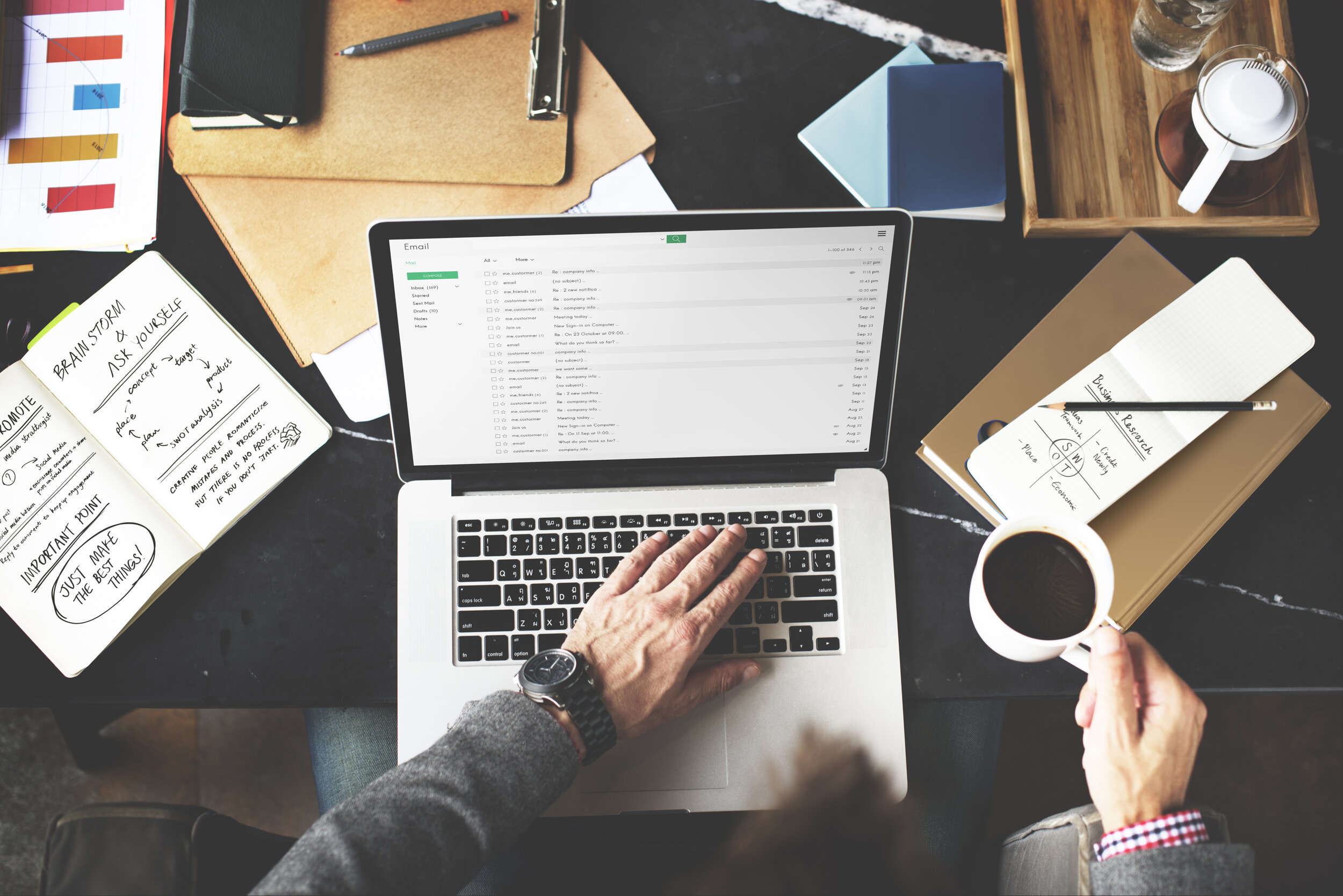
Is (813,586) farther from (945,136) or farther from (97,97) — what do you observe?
(97,97)

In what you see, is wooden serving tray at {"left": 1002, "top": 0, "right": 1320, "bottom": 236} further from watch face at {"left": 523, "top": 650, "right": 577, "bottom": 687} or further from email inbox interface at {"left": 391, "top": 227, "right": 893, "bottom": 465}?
watch face at {"left": 523, "top": 650, "right": 577, "bottom": 687}

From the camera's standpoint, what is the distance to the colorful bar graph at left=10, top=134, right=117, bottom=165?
0.97 meters

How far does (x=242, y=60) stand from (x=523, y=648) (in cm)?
70

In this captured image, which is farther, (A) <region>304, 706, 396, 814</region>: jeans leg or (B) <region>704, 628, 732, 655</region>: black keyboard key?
(A) <region>304, 706, 396, 814</region>: jeans leg

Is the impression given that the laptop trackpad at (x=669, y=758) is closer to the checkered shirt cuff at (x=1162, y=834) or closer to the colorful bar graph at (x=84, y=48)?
the checkered shirt cuff at (x=1162, y=834)

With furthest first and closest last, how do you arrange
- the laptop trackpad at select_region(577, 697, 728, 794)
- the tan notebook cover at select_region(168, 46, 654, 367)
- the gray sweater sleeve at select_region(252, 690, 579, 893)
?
1. the tan notebook cover at select_region(168, 46, 654, 367)
2. the laptop trackpad at select_region(577, 697, 728, 794)
3. the gray sweater sleeve at select_region(252, 690, 579, 893)

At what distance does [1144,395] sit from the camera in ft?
2.84

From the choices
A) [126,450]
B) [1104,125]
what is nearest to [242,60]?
[126,450]

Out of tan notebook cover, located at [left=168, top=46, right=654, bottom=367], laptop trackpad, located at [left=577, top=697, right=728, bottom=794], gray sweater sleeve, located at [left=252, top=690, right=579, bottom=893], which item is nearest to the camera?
gray sweater sleeve, located at [left=252, top=690, right=579, bottom=893]

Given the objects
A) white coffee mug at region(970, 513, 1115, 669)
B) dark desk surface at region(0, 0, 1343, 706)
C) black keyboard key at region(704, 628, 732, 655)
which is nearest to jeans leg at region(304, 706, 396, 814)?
dark desk surface at region(0, 0, 1343, 706)

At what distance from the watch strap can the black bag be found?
332mm

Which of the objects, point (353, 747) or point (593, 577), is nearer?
point (593, 577)

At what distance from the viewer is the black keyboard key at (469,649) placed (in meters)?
0.84

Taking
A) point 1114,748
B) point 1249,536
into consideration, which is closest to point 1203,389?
point 1249,536
